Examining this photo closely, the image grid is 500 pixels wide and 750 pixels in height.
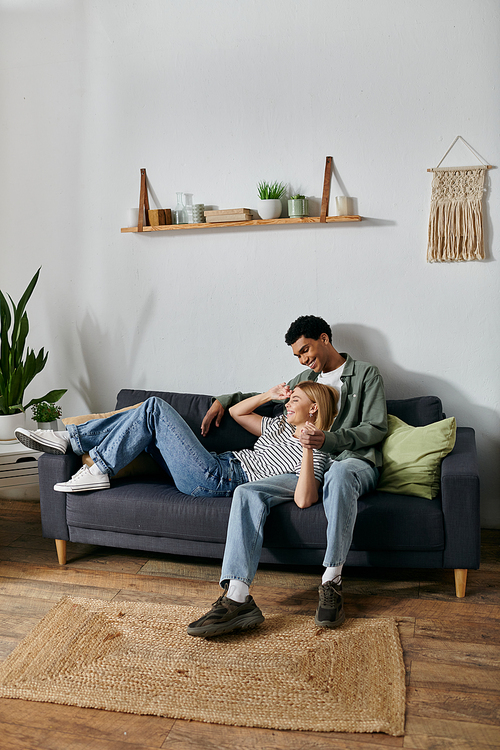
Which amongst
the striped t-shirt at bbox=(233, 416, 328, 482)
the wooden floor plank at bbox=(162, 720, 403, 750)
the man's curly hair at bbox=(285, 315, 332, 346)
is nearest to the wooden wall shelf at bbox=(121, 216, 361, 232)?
the man's curly hair at bbox=(285, 315, 332, 346)

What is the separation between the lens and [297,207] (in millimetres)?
3150

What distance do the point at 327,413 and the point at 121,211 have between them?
1.69 metres

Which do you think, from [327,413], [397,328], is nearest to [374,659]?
[327,413]

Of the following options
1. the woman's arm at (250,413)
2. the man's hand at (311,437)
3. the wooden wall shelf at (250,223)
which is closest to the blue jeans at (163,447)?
the woman's arm at (250,413)

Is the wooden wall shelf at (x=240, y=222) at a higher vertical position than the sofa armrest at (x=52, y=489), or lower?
higher

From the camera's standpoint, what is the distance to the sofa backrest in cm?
297

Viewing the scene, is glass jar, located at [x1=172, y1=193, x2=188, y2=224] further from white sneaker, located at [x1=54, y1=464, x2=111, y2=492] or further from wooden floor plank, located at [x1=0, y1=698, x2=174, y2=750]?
wooden floor plank, located at [x1=0, y1=698, x2=174, y2=750]

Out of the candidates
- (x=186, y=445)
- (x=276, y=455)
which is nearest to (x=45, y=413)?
(x=186, y=445)

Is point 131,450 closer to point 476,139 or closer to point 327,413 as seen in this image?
point 327,413

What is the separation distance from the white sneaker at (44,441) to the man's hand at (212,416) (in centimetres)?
64

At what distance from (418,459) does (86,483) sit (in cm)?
142

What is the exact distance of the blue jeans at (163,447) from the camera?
108 inches

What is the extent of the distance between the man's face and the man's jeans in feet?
1.90

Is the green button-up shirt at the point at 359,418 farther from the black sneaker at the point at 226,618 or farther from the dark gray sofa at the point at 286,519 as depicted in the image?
the black sneaker at the point at 226,618
